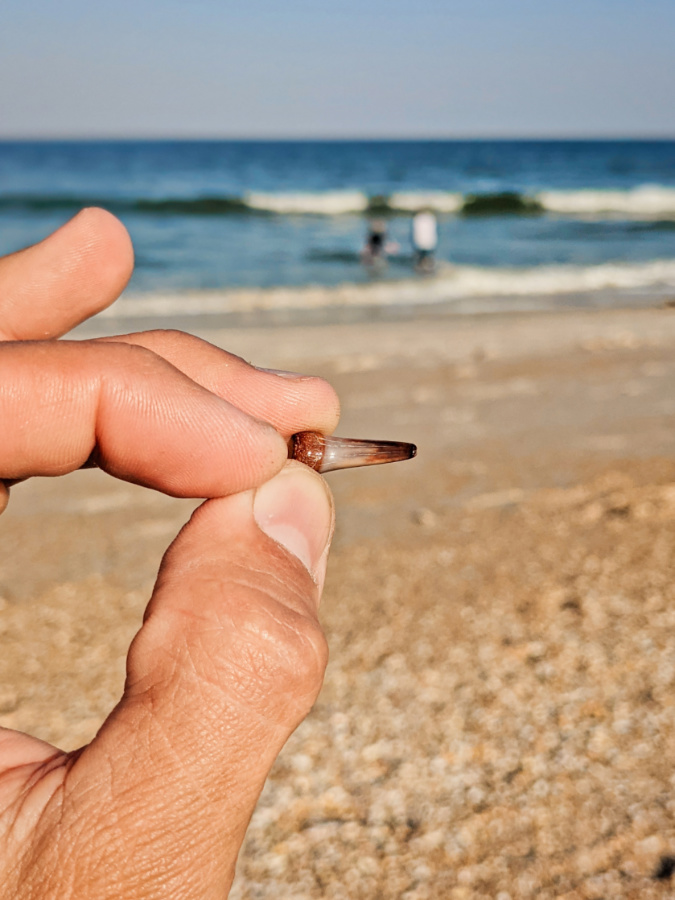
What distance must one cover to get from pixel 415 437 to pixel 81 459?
4296 millimetres

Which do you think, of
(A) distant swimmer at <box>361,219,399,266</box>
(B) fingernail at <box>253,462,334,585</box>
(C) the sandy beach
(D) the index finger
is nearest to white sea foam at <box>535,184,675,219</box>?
(A) distant swimmer at <box>361,219,399,266</box>

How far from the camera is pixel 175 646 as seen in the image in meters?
1.31

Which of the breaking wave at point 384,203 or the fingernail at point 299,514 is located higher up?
the fingernail at point 299,514

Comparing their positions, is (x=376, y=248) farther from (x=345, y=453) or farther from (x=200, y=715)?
(x=200, y=715)

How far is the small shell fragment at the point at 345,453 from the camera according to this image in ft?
5.51

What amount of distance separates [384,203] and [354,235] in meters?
8.99

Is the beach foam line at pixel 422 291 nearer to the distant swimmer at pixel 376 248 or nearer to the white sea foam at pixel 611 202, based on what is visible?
the distant swimmer at pixel 376 248

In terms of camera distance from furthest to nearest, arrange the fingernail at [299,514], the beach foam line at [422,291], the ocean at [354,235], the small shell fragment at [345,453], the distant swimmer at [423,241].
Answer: the distant swimmer at [423,241]
the ocean at [354,235]
the beach foam line at [422,291]
the small shell fragment at [345,453]
the fingernail at [299,514]

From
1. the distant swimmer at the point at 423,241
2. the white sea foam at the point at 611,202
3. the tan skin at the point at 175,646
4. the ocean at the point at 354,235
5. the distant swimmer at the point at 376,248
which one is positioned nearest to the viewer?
the tan skin at the point at 175,646

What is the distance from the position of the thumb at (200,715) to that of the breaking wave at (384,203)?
2481 centimetres

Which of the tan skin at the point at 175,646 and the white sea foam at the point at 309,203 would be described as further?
the white sea foam at the point at 309,203

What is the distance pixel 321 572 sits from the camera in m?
1.60

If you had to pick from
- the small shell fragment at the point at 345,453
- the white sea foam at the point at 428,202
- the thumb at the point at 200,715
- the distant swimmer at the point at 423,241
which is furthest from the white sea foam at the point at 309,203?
the thumb at the point at 200,715

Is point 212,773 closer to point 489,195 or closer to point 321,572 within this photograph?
point 321,572
